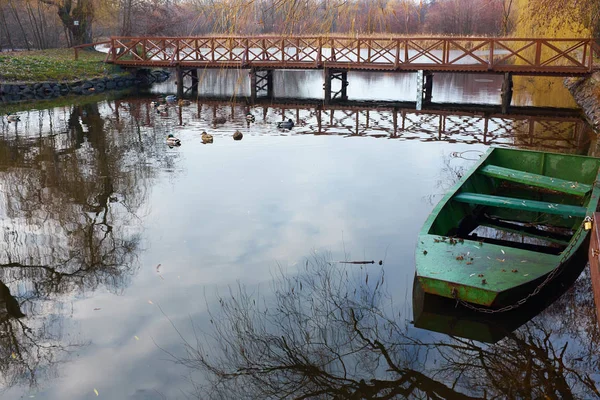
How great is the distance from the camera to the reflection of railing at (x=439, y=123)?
1266 centimetres

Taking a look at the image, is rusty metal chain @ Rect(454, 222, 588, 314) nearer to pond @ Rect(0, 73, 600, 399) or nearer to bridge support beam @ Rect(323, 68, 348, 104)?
pond @ Rect(0, 73, 600, 399)

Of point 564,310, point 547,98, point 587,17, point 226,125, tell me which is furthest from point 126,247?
point 547,98

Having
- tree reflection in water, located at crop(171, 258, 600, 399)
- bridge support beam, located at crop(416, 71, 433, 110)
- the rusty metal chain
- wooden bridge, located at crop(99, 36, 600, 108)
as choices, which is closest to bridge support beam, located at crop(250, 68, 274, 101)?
wooden bridge, located at crop(99, 36, 600, 108)

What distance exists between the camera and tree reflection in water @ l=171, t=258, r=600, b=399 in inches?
163

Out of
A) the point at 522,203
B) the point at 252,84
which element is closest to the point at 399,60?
the point at 252,84

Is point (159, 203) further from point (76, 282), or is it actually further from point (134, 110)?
point (134, 110)

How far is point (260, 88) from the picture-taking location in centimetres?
2064

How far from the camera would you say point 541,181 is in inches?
273

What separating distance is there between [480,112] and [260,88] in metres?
7.66

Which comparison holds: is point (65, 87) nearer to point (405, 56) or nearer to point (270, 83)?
point (270, 83)

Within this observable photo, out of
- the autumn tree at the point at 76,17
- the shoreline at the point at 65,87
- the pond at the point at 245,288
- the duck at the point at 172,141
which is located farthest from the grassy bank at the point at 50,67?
the duck at the point at 172,141

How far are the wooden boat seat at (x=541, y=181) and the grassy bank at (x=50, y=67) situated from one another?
51.3ft

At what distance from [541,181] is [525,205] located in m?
0.95

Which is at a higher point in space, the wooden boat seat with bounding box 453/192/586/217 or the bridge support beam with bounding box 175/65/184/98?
the bridge support beam with bounding box 175/65/184/98
